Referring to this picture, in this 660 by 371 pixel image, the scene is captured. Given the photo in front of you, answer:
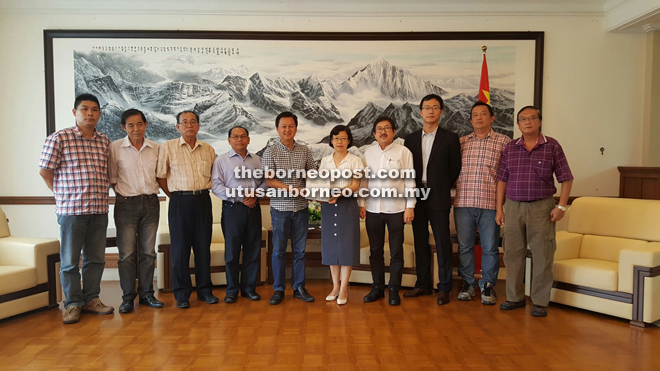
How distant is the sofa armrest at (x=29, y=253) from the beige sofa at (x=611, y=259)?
446 cm

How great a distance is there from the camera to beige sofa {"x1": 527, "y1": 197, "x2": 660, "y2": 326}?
11.1 feet

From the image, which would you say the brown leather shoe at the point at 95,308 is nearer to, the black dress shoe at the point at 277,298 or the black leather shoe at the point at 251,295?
the black leather shoe at the point at 251,295

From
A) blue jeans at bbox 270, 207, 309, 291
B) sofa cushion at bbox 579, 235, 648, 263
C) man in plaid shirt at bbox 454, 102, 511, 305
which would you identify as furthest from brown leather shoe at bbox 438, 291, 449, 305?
sofa cushion at bbox 579, 235, 648, 263

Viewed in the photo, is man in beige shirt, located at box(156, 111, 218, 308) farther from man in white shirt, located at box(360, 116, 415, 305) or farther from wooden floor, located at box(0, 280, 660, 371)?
man in white shirt, located at box(360, 116, 415, 305)

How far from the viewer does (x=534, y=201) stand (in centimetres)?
370

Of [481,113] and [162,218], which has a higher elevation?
[481,113]

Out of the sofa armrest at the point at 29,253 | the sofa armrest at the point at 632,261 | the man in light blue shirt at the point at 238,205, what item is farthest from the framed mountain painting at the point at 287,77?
the sofa armrest at the point at 632,261

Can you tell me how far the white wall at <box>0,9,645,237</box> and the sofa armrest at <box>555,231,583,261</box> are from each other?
1.40 meters

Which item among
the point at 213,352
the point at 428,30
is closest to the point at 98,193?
the point at 213,352

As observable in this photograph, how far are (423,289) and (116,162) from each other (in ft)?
9.85

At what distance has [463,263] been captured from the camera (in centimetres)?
415

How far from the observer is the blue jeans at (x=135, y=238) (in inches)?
148

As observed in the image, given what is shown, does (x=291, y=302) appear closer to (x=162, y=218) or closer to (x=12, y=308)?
(x=162, y=218)

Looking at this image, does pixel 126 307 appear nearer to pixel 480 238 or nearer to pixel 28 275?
pixel 28 275
